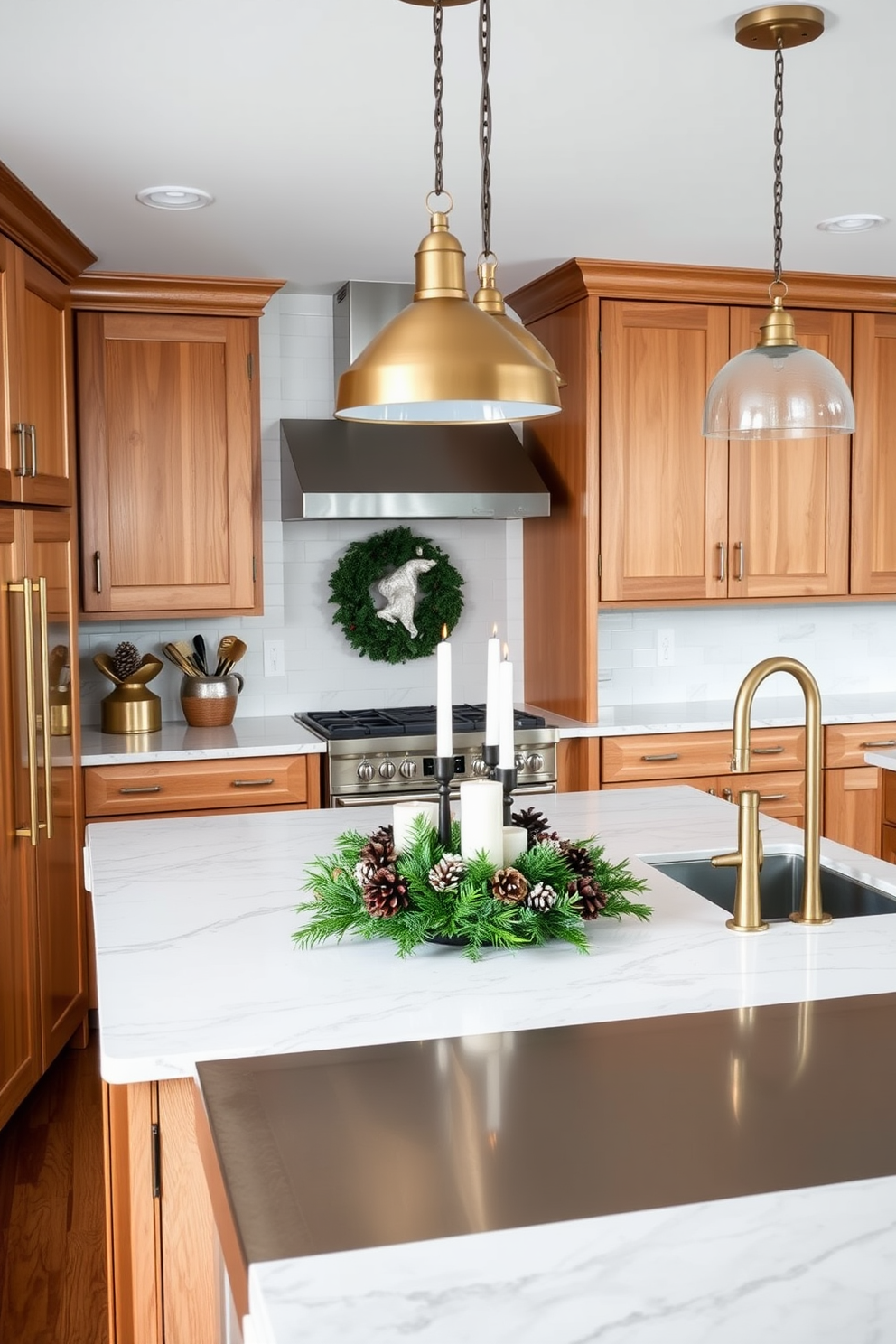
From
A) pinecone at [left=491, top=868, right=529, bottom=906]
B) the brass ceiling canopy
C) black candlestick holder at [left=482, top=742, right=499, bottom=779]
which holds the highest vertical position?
the brass ceiling canopy

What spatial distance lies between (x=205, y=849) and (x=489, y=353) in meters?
1.29

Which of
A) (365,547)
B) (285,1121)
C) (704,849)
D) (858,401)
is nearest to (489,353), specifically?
(285,1121)

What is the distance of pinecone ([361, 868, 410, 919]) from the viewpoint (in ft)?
5.71

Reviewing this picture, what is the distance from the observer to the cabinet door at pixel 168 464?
13.3 feet

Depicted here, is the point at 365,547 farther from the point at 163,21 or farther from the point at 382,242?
the point at 163,21

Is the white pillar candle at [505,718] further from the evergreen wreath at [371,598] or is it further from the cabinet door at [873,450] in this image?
the cabinet door at [873,450]

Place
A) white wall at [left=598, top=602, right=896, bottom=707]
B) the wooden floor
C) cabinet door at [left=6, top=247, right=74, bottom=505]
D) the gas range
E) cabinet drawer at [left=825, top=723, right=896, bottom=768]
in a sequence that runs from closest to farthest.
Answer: the wooden floor → cabinet door at [left=6, top=247, right=74, bottom=505] → the gas range → cabinet drawer at [left=825, top=723, right=896, bottom=768] → white wall at [left=598, top=602, right=896, bottom=707]

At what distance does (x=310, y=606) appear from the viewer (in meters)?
4.62

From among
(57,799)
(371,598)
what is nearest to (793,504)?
(371,598)

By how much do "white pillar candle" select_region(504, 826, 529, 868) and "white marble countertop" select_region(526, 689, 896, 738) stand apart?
91.1 inches

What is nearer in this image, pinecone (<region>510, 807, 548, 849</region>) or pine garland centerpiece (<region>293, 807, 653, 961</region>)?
pine garland centerpiece (<region>293, 807, 653, 961</region>)

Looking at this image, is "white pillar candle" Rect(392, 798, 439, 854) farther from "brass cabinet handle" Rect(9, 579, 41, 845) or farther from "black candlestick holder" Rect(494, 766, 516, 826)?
"brass cabinet handle" Rect(9, 579, 41, 845)

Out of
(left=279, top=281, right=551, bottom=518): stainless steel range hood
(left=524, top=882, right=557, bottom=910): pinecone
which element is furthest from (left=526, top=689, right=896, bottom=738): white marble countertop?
(left=524, top=882, right=557, bottom=910): pinecone

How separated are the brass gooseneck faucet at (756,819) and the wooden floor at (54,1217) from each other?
1.56 meters
